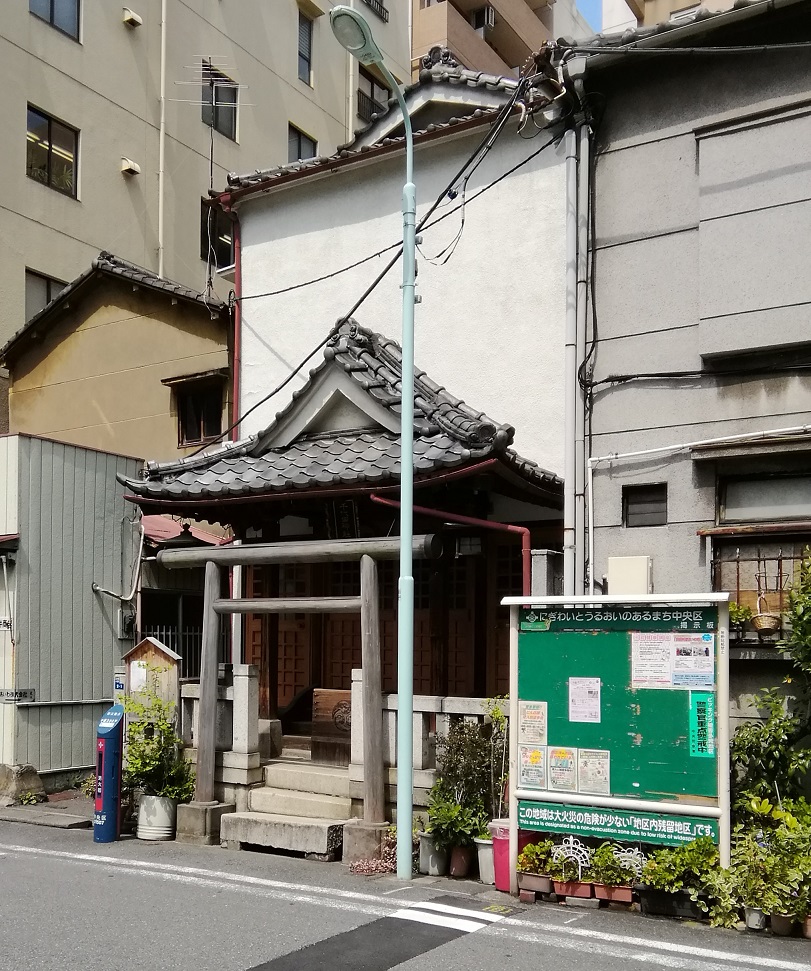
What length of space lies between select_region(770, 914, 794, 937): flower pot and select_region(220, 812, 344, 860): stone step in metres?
4.76

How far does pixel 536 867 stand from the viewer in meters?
9.55

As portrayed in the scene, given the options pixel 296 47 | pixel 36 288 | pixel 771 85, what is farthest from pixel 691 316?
pixel 296 47

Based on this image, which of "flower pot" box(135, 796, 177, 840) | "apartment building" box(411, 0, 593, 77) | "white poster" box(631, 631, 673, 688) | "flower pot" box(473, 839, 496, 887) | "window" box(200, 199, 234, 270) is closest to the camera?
"white poster" box(631, 631, 673, 688)

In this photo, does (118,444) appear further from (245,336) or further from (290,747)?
(290,747)

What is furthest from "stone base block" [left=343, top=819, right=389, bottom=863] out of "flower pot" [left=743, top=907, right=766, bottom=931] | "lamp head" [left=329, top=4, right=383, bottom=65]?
"lamp head" [left=329, top=4, right=383, bottom=65]

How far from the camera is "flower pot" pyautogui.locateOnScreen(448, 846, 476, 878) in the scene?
10375 millimetres

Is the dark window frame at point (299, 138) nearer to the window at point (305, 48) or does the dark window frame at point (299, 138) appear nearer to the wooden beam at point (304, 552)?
the window at point (305, 48)

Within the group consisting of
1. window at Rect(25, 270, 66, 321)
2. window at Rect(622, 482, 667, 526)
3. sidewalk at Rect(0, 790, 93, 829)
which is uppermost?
window at Rect(25, 270, 66, 321)

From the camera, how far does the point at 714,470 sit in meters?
11.4

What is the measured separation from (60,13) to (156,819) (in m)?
18.6

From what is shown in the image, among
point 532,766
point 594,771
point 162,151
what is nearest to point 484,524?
point 532,766

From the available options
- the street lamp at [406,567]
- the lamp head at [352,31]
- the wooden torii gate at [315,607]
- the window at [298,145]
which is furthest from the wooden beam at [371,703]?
the window at [298,145]

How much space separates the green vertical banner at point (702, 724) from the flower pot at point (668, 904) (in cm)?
120

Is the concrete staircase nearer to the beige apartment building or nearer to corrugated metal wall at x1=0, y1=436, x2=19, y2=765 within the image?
corrugated metal wall at x1=0, y1=436, x2=19, y2=765
